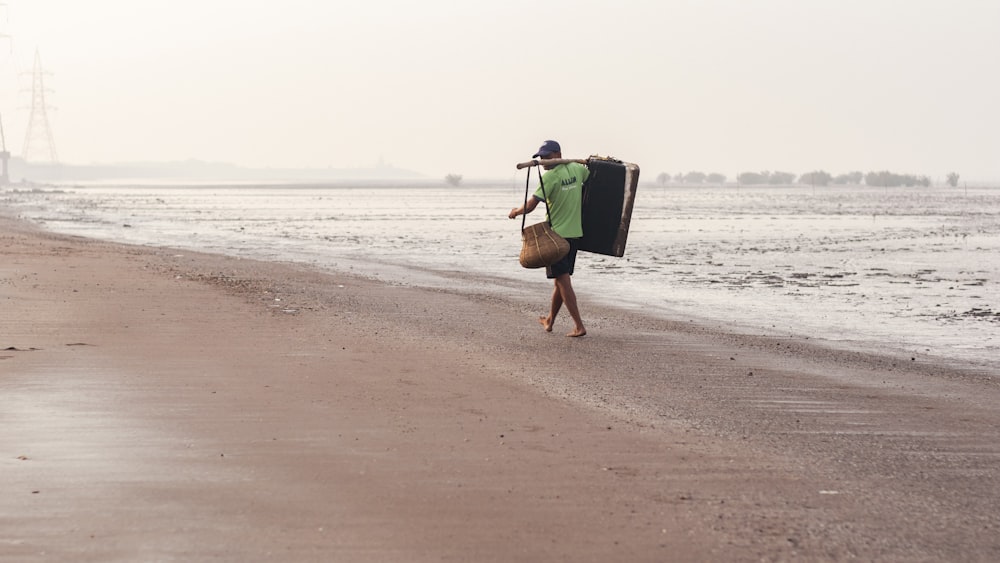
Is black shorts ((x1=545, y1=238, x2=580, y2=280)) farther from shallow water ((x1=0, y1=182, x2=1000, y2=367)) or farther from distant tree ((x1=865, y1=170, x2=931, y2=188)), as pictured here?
distant tree ((x1=865, y1=170, x2=931, y2=188))

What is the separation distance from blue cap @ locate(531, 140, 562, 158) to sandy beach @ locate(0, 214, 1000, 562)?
1.77m

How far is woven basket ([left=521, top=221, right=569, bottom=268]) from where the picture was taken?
10398 mm

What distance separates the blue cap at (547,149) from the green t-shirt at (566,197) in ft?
0.56

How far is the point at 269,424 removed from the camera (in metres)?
6.21

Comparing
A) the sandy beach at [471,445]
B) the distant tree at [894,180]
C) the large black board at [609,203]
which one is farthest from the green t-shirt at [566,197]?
the distant tree at [894,180]

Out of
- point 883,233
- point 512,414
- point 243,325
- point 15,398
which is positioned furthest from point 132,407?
point 883,233

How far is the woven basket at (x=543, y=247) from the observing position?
409 inches

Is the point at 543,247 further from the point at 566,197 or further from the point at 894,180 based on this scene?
the point at 894,180

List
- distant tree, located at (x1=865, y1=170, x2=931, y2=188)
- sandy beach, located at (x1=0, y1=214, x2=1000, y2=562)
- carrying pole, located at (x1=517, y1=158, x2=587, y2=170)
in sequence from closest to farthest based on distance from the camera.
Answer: sandy beach, located at (x1=0, y1=214, x2=1000, y2=562), carrying pole, located at (x1=517, y1=158, x2=587, y2=170), distant tree, located at (x1=865, y1=170, x2=931, y2=188)

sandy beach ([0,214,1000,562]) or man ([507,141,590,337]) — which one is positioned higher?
man ([507,141,590,337])

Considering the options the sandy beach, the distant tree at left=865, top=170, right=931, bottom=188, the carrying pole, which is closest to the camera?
the sandy beach

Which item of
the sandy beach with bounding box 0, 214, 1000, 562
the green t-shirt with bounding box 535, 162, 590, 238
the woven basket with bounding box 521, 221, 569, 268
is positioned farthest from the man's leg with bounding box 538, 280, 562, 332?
the green t-shirt with bounding box 535, 162, 590, 238

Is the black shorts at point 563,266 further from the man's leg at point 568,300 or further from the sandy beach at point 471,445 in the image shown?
the sandy beach at point 471,445

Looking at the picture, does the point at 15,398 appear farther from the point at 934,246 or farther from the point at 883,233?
the point at 883,233
